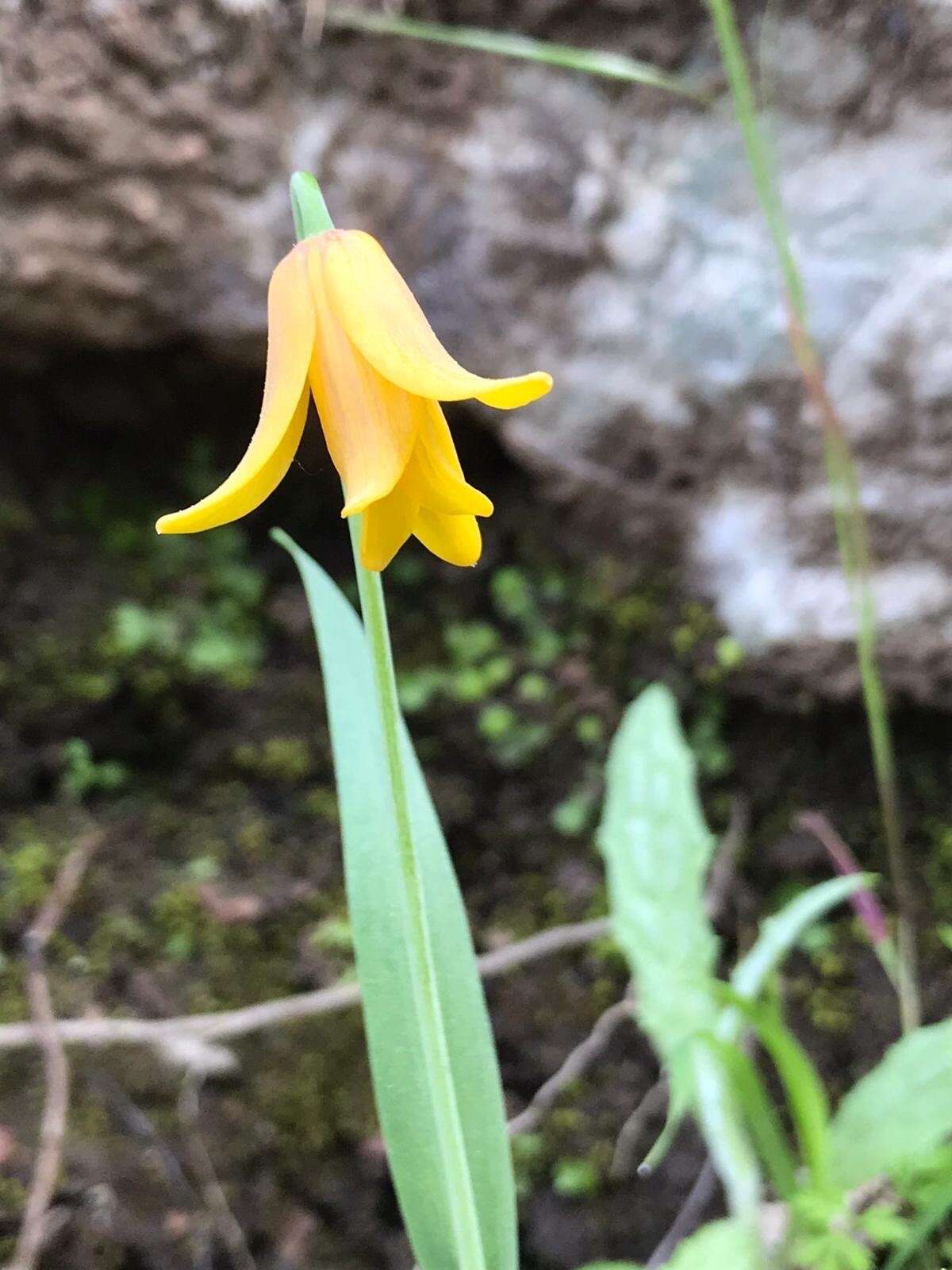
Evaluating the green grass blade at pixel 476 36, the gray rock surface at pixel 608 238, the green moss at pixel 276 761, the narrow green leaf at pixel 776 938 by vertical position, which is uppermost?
the green grass blade at pixel 476 36

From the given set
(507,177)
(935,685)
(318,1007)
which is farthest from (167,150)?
(935,685)

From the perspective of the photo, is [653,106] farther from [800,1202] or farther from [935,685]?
[800,1202]

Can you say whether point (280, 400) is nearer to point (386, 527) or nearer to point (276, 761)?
point (386, 527)

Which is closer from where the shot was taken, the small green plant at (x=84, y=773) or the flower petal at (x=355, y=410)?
the flower petal at (x=355, y=410)

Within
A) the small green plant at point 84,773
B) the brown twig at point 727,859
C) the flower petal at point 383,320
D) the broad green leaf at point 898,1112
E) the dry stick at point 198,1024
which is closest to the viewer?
the flower petal at point 383,320

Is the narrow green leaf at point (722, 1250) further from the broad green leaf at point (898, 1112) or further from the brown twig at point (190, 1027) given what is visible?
the brown twig at point (190, 1027)

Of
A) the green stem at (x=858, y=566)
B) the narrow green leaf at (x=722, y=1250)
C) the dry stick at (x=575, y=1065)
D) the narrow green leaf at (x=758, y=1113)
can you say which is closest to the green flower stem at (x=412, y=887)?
the narrow green leaf at (x=722, y=1250)

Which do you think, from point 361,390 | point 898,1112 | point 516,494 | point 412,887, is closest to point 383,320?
point 361,390
